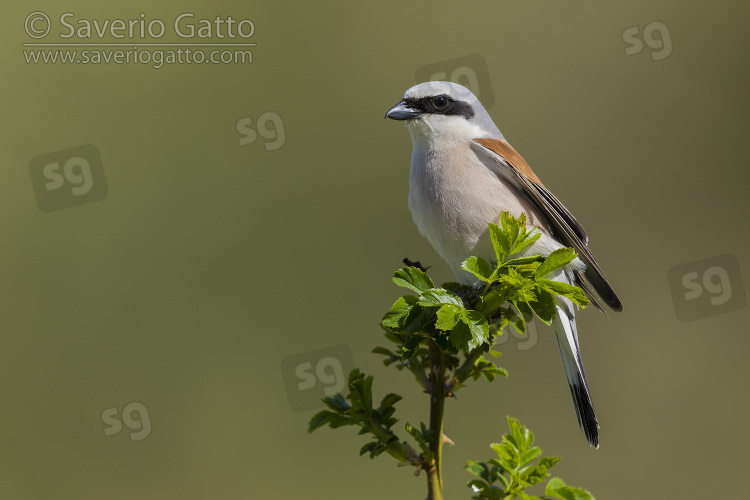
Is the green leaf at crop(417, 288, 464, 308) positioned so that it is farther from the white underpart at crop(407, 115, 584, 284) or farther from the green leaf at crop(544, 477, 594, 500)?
the white underpart at crop(407, 115, 584, 284)

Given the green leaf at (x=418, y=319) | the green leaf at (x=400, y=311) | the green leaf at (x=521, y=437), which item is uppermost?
the green leaf at (x=400, y=311)

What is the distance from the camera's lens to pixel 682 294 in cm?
385

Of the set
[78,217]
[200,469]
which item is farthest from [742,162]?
[78,217]

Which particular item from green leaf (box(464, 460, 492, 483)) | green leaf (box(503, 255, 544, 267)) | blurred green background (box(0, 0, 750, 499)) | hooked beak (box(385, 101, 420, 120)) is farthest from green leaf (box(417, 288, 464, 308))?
blurred green background (box(0, 0, 750, 499))

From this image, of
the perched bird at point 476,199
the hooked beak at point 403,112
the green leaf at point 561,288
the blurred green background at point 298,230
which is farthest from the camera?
the blurred green background at point 298,230

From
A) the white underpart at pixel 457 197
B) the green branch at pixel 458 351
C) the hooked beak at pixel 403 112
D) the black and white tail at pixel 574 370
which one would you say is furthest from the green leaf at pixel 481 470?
the hooked beak at pixel 403 112

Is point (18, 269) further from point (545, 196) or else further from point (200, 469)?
point (545, 196)

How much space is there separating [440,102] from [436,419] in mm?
1422

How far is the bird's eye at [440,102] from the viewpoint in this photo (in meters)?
2.27

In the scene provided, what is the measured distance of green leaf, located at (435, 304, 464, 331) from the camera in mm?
1007

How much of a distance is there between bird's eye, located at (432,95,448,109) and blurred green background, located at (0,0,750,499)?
5.05 feet

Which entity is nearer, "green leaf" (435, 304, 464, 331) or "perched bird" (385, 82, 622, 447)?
"green leaf" (435, 304, 464, 331)

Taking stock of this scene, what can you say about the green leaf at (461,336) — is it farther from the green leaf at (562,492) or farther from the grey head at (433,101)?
the grey head at (433,101)

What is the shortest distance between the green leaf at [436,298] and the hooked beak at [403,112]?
1.23 metres
